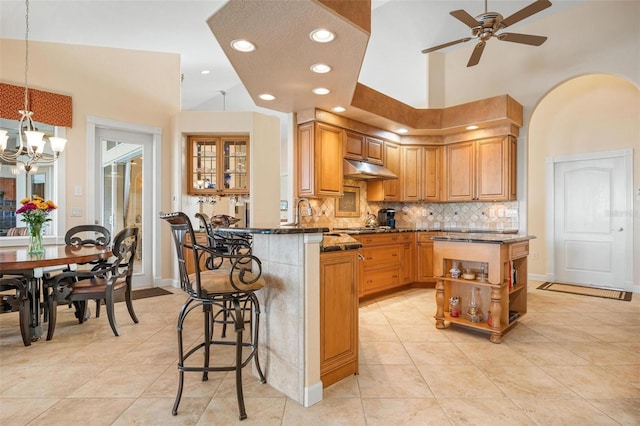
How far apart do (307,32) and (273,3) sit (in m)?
0.38

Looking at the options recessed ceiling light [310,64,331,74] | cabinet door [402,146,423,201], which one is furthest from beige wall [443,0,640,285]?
recessed ceiling light [310,64,331,74]

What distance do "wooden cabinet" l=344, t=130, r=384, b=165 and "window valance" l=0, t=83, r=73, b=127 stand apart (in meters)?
3.62

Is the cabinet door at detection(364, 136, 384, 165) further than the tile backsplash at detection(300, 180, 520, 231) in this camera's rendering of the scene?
Yes

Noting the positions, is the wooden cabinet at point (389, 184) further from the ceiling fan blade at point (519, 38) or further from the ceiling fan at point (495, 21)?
the ceiling fan blade at point (519, 38)

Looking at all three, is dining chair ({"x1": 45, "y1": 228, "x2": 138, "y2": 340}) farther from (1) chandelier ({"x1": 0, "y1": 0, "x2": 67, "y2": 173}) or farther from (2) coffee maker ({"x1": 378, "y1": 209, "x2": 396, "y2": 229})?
(2) coffee maker ({"x1": 378, "y1": 209, "x2": 396, "y2": 229})

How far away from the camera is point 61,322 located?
3383 millimetres

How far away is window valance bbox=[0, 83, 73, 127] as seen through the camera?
3840mm

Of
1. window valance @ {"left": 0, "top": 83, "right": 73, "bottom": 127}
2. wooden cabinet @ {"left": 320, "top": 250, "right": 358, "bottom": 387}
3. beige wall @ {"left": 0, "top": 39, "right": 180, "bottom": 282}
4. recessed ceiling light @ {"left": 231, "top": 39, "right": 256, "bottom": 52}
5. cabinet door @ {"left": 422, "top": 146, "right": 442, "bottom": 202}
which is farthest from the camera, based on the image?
cabinet door @ {"left": 422, "top": 146, "right": 442, "bottom": 202}

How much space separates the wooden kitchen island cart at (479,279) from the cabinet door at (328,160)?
1608 millimetres

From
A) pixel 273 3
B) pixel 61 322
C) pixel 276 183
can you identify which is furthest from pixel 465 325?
pixel 61 322

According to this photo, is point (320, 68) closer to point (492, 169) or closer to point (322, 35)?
point (322, 35)

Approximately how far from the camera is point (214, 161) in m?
5.25

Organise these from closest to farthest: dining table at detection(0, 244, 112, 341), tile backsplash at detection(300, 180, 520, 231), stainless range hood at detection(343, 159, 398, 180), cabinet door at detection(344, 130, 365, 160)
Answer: dining table at detection(0, 244, 112, 341), stainless range hood at detection(343, 159, 398, 180), cabinet door at detection(344, 130, 365, 160), tile backsplash at detection(300, 180, 520, 231)

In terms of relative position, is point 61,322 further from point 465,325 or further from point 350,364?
point 465,325
